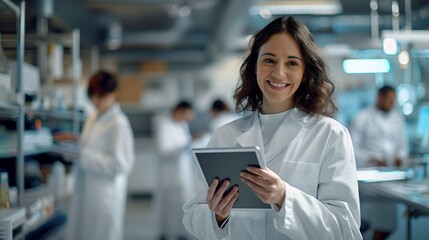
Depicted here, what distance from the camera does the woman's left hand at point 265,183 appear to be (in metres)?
1.21

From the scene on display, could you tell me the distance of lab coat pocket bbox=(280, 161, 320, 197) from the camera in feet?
4.50

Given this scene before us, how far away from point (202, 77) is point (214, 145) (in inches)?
259

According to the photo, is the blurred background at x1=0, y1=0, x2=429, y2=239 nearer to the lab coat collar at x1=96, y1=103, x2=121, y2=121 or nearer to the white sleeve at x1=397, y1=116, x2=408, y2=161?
the white sleeve at x1=397, y1=116, x2=408, y2=161

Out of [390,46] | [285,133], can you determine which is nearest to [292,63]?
[285,133]

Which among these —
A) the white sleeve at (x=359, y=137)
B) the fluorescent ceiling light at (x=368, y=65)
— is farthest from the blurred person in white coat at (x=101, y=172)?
the fluorescent ceiling light at (x=368, y=65)

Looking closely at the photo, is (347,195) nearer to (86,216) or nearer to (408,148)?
(86,216)

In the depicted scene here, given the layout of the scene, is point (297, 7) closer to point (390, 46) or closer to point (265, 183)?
point (390, 46)

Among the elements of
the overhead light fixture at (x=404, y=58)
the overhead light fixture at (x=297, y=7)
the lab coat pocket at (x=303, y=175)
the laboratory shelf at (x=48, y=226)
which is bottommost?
the laboratory shelf at (x=48, y=226)

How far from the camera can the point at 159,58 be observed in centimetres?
750

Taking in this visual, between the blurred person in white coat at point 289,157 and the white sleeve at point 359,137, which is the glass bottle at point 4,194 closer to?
the blurred person in white coat at point 289,157

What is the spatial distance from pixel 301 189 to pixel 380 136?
2849 millimetres

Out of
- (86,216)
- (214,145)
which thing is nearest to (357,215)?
(214,145)

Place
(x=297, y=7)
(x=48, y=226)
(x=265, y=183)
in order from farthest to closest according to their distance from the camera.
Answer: (x=297, y=7) → (x=48, y=226) → (x=265, y=183)

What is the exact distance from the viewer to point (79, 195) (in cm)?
303
